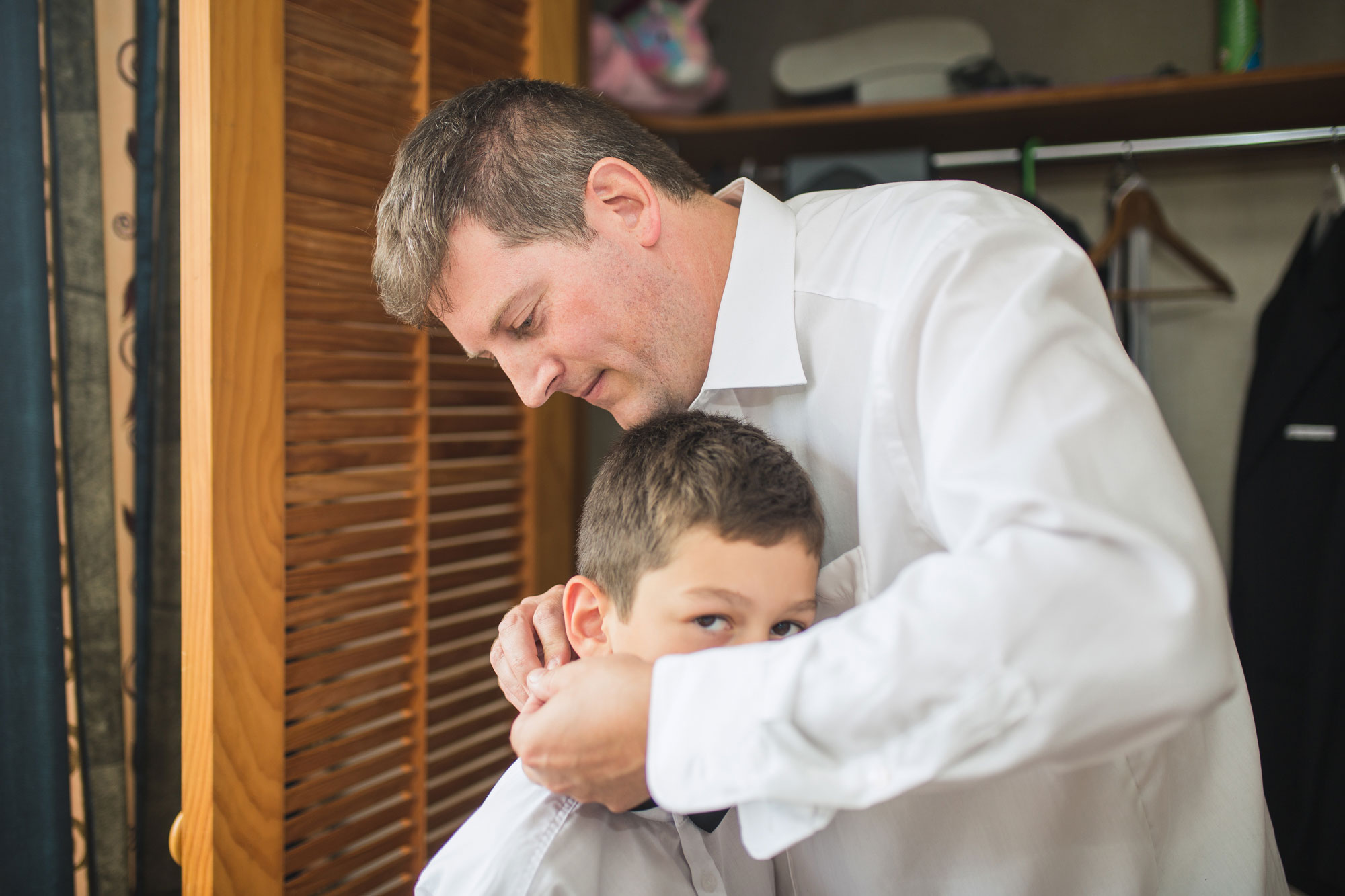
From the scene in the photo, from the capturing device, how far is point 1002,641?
622mm

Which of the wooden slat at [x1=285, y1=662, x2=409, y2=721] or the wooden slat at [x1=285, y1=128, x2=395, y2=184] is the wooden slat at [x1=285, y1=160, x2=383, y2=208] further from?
the wooden slat at [x1=285, y1=662, x2=409, y2=721]

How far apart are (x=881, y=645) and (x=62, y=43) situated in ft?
4.91

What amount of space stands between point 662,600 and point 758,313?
0.36 m

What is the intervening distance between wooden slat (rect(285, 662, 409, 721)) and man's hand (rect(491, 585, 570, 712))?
0.42 m

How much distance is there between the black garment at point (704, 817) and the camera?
0.97 meters

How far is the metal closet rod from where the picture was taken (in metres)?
2.12

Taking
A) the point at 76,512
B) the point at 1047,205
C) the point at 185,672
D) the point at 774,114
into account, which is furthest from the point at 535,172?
the point at 1047,205

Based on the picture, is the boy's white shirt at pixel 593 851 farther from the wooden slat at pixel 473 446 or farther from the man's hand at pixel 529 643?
the wooden slat at pixel 473 446

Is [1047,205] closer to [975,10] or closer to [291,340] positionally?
[975,10]

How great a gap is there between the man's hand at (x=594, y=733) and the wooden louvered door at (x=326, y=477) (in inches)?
25.3

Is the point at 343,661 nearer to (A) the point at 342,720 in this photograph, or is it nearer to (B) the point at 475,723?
(A) the point at 342,720

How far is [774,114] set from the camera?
2250 millimetres

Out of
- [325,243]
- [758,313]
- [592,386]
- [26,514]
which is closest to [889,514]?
[758,313]

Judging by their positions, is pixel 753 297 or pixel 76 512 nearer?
pixel 753 297
